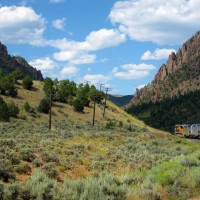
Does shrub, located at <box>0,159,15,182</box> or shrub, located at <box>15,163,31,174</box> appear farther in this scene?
shrub, located at <box>15,163,31,174</box>

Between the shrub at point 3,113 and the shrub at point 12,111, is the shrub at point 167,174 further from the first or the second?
the shrub at point 12,111

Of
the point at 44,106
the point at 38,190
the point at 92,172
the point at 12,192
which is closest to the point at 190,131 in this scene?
the point at 44,106

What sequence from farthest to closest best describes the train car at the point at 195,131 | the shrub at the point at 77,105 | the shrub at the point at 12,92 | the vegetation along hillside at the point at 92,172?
the shrub at the point at 77,105 < the shrub at the point at 12,92 < the train car at the point at 195,131 < the vegetation along hillside at the point at 92,172

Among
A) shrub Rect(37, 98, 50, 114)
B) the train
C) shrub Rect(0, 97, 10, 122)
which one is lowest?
the train

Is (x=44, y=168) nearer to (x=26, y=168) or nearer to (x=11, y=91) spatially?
(x=26, y=168)

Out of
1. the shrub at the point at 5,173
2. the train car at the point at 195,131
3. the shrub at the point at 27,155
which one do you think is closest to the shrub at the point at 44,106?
the train car at the point at 195,131

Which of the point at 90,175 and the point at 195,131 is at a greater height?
the point at 195,131

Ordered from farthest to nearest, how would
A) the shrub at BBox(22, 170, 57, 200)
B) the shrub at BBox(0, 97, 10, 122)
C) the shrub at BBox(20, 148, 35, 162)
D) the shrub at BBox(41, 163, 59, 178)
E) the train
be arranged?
the train < the shrub at BBox(0, 97, 10, 122) < the shrub at BBox(20, 148, 35, 162) < the shrub at BBox(41, 163, 59, 178) < the shrub at BBox(22, 170, 57, 200)

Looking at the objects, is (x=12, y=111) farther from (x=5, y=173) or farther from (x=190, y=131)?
(x=5, y=173)

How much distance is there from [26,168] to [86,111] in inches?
3429

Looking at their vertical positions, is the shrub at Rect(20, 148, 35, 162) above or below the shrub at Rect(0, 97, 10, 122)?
below

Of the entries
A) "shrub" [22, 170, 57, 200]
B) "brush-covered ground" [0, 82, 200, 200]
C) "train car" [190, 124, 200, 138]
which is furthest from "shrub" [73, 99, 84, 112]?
"shrub" [22, 170, 57, 200]

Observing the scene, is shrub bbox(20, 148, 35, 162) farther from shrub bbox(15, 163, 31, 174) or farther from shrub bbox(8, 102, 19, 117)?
shrub bbox(8, 102, 19, 117)

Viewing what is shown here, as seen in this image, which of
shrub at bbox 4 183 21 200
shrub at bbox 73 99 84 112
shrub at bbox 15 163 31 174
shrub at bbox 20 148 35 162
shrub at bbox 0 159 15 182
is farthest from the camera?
shrub at bbox 73 99 84 112
